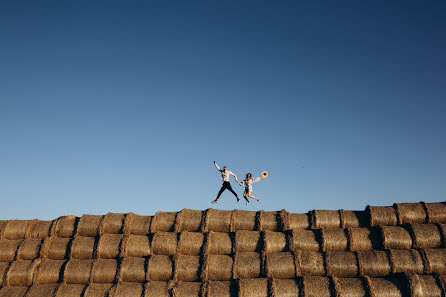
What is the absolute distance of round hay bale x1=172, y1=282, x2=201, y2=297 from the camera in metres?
9.42

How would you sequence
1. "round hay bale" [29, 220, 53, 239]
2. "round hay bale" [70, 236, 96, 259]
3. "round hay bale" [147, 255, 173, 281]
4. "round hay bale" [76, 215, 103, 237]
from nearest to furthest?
"round hay bale" [147, 255, 173, 281] → "round hay bale" [70, 236, 96, 259] → "round hay bale" [76, 215, 103, 237] → "round hay bale" [29, 220, 53, 239]

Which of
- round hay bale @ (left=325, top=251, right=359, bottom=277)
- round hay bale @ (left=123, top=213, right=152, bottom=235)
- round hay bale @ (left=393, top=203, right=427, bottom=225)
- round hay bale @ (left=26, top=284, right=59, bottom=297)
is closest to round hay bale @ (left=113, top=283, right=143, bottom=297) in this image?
round hay bale @ (left=123, top=213, right=152, bottom=235)

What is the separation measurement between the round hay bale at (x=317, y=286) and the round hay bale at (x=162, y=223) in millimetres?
4605

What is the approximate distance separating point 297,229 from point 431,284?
3.87 meters

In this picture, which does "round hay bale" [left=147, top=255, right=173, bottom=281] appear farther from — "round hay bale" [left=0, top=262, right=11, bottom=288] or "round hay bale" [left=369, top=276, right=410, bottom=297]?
"round hay bale" [left=369, top=276, right=410, bottom=297]

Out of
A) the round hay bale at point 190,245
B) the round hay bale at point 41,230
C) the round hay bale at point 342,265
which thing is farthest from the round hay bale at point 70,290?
the round hay bale at point 342,265

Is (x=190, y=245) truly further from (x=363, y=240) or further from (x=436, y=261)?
(x=436, y=261)

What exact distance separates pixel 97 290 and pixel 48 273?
73.9 inches

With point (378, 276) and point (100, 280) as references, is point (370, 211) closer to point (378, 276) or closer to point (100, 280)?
point (378, 276)

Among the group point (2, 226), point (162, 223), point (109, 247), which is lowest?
point (109, 247)

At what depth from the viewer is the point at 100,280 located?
10.2m

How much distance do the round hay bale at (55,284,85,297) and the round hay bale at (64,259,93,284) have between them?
0.53 ft

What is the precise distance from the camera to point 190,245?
10672 mm

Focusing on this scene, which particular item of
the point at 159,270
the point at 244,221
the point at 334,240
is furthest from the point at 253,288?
the point at 334,240
